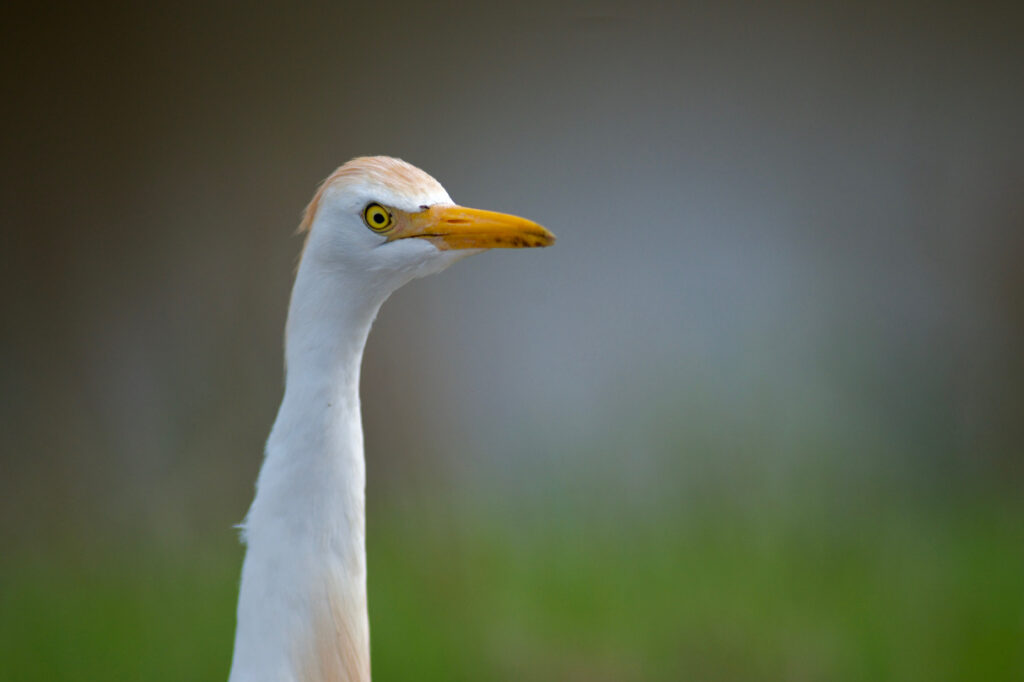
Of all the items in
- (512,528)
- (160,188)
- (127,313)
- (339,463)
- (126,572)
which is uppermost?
(160,188)

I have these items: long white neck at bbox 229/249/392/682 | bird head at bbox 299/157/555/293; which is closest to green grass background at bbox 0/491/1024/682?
long white neck at bbox 229/249/392/682

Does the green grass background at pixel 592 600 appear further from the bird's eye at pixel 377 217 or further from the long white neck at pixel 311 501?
the bird's eye at pixel 377 217

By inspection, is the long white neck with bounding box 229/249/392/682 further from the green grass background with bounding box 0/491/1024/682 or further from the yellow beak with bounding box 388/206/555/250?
the green grass background with bounding box 0/491/1024/682

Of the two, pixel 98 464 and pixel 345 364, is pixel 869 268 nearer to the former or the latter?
pixel 345 364

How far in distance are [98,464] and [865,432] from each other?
3.74 feet

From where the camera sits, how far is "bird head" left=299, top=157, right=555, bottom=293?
0.50 m

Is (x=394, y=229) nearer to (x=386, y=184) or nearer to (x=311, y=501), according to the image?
(x=386, y=184)

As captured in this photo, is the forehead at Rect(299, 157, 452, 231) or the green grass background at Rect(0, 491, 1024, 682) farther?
the green grass background at Rect(0, 491, 1024, 682)

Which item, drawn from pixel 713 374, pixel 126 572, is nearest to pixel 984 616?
pixel 713 374

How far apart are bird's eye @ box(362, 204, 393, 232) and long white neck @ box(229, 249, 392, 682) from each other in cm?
3

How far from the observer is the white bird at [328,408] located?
1.63ft

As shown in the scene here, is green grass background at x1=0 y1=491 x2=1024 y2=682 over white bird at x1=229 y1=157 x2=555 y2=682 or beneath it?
beneath

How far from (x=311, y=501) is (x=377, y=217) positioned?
0.57 feet

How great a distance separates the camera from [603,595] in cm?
119
